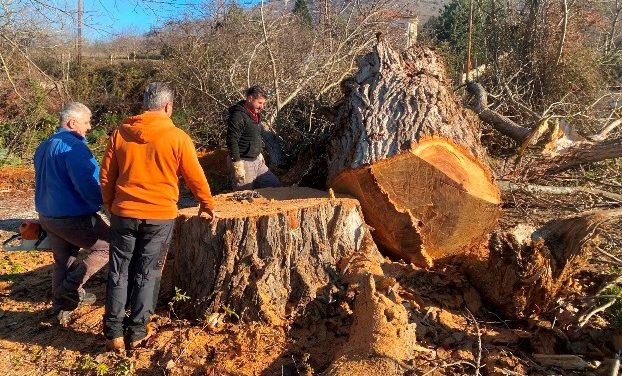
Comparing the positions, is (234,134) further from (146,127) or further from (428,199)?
(428,199)

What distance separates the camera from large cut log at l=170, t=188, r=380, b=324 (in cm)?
330

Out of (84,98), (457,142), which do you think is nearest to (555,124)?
(457,142)

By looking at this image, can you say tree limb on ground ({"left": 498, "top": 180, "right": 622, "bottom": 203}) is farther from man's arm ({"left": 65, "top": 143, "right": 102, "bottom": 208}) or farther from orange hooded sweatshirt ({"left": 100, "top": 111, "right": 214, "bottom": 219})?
man's arm ({"left": 65, "top": 143, "right": 102, "bottom": 208})

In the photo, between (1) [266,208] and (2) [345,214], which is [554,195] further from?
(1) [266,208]

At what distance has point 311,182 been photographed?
5062mm

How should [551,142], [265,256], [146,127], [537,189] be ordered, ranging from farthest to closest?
1. [551,142]
2. [537,189]
3. [265,256]
4. [146,127]

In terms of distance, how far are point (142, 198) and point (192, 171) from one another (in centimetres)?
33

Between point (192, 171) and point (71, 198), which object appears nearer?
point (192, 171)

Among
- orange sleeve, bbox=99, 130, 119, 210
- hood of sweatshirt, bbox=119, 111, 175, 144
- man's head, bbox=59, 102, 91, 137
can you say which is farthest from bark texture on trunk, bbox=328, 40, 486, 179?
man's head, bbox=59, 102, 91, 137

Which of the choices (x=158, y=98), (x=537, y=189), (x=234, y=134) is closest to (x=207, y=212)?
(x=158, y=98)

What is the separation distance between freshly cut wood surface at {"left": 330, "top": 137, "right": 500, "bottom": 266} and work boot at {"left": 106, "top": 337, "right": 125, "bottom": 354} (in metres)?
1.94

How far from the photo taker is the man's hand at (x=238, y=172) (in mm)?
5074

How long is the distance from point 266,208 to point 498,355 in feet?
5.76

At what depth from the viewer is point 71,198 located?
135 inches
